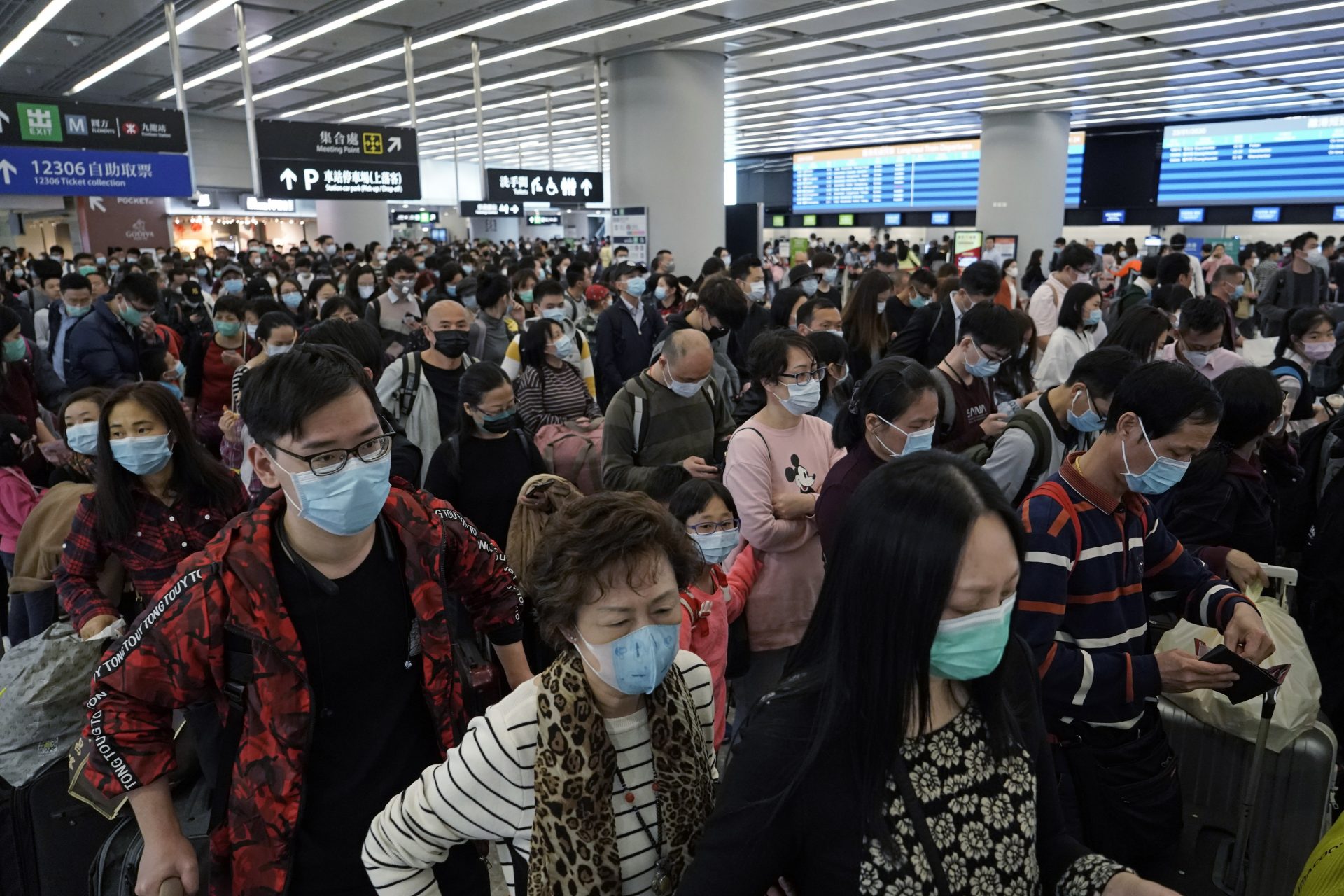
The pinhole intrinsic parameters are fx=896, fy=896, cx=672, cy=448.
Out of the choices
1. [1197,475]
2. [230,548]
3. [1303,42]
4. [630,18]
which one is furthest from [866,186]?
[230,548]

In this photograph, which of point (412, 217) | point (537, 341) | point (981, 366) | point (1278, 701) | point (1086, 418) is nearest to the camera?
point (1278, 701)

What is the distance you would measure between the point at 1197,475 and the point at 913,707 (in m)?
2.46

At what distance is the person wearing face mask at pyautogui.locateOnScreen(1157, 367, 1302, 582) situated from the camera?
320 centimetres

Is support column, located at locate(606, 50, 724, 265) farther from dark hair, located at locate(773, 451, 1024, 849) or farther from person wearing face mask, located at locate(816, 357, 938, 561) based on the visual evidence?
dark hair, located at locate(773, 451, 1024, 849)

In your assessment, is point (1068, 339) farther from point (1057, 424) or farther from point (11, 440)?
point (11, 440)

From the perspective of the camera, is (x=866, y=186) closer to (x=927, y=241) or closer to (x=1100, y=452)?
(x=927, y=241)

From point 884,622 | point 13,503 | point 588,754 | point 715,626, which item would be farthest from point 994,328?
point 13,503

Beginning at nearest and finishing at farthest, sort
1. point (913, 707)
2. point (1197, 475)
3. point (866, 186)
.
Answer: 1. point (913, 707)
2. point (1197, 475)
3. point (866, 186)

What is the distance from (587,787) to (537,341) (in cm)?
375

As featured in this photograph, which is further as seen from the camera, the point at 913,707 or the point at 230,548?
the point at 230,548

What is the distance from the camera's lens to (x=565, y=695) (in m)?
1.50

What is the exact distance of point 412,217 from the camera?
35188mm

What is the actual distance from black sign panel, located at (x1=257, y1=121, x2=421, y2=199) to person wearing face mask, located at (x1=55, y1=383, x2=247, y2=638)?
7.97 metres

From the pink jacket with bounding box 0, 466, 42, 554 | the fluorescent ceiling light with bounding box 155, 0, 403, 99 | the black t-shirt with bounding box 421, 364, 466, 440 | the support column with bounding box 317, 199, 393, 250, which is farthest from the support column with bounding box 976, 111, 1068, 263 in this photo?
the pink jacket with bounding box 0, 466, 42, 554
